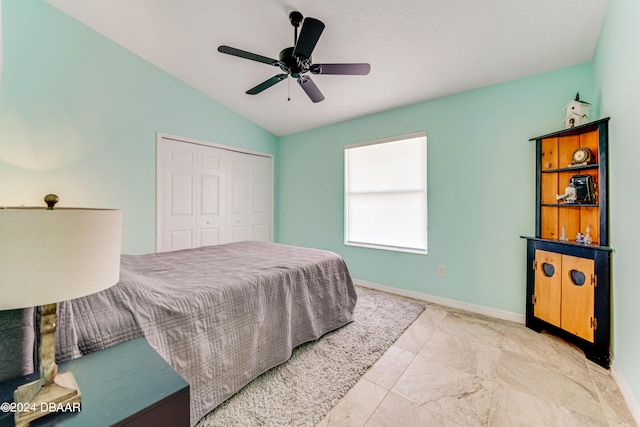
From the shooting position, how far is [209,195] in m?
3.81

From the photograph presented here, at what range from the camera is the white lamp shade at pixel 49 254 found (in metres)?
0.58

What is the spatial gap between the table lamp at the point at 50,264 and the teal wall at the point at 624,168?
248 centimetres

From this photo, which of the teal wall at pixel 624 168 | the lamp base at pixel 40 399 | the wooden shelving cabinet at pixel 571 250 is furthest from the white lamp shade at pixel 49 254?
the wooden shelving cabinet at pixel 571 250

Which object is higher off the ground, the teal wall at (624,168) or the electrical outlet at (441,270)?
the teal wall at (624,168)

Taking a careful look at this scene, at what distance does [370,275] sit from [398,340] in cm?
141

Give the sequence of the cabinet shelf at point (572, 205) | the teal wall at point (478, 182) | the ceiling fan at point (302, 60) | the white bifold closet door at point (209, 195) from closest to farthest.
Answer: the ceiling fan at point (302, 60), the cabinet shelf at point (572, 205), the teal wall at point (478, 182), the white bifold closet door at point (209, 195)

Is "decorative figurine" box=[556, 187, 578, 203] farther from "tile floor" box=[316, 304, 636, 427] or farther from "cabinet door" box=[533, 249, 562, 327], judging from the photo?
"tile floor" box=[316, 304, 636, 427]

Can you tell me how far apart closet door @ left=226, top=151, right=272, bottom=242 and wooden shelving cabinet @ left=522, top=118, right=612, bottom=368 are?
3.67 m

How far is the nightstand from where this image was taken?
0.72m

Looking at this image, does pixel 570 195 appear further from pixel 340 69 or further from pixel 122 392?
pixel 122 392

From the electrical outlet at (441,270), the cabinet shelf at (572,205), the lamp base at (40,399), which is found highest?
the cabinet shelf at (572,205)

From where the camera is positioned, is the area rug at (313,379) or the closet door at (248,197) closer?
the area rug at (313,379)

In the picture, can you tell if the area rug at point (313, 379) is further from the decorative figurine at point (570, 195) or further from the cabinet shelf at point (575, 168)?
the cabinet shelf at point (575, 168)

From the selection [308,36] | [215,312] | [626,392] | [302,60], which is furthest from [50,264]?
[626,392]
